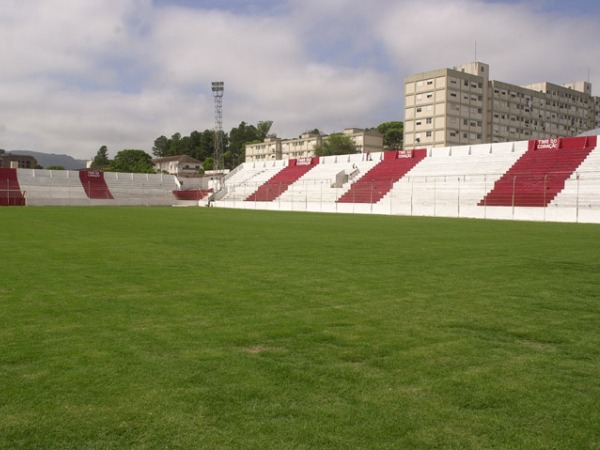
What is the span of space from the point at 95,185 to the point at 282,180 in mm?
20892

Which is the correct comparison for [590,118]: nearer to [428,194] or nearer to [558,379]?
[428,194]

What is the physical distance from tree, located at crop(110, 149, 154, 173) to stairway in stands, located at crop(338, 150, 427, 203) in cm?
6756

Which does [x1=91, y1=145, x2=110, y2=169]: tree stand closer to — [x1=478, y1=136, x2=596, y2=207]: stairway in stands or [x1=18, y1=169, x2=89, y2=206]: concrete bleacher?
[x1=18, y1=169, x2=89, y2=206]: concrete bleacher

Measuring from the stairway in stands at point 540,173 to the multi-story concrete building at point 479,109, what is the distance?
45217 mm

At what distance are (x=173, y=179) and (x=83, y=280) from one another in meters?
61.2

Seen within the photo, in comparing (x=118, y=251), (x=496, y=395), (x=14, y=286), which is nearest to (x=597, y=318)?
(x=496, y=395)

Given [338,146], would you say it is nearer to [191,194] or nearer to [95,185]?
[191,194]

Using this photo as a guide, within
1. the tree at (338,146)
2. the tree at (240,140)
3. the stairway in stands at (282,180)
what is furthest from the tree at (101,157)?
the stairway in stands at (282,180)

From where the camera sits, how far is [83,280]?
735cm

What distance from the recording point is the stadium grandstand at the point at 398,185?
3188cm

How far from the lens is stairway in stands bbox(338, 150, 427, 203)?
1661 inches

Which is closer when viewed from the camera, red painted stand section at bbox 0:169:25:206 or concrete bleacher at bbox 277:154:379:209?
concrete bleacher at bbox 277:154:379:209

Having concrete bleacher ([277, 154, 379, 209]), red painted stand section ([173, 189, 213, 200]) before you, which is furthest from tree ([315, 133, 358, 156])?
concrete bleacher ([277, 154, 379, 209])

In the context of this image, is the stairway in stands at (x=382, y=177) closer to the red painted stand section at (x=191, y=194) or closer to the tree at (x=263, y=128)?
the red painted stand section at (x=191, y=194)
